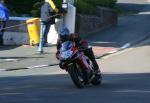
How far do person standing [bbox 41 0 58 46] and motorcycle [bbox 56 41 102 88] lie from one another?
9.22 meters

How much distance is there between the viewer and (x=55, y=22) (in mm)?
24453

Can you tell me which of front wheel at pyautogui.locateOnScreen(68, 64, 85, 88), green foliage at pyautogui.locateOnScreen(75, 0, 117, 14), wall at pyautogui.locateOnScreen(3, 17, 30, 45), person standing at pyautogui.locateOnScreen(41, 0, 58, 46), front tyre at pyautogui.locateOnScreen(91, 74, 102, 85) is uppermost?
front wheel at pyautogui.locateOnScreen(68, 64, 85, 88)

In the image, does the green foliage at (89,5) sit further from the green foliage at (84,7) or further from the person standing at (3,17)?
the person standing at (3,17)

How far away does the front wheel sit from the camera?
1386 cm

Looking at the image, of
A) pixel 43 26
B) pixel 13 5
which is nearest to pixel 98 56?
pixel 43 26

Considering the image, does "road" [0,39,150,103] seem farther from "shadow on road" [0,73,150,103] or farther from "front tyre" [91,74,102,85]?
"front tyre" [91,74,102,85]

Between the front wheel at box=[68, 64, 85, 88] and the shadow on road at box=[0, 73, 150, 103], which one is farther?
the front wheel at box=[68, 64, 85, 88]

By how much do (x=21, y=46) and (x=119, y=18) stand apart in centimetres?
870

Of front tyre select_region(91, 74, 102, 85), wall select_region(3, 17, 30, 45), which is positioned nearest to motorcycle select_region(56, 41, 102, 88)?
front tyre select_region(91, 74, 102, 85)

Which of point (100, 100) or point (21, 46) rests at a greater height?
point (100, 100)

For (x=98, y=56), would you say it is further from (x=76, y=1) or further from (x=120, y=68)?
(x=76, y=1)

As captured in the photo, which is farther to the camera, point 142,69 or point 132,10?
point 132,10

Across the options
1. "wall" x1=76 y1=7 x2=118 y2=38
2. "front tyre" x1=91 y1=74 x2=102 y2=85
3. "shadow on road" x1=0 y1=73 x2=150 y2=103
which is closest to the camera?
"shadow on road" x1=0 y1=73 x2=150 y2=103

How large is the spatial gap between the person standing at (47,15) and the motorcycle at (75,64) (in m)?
9.22
